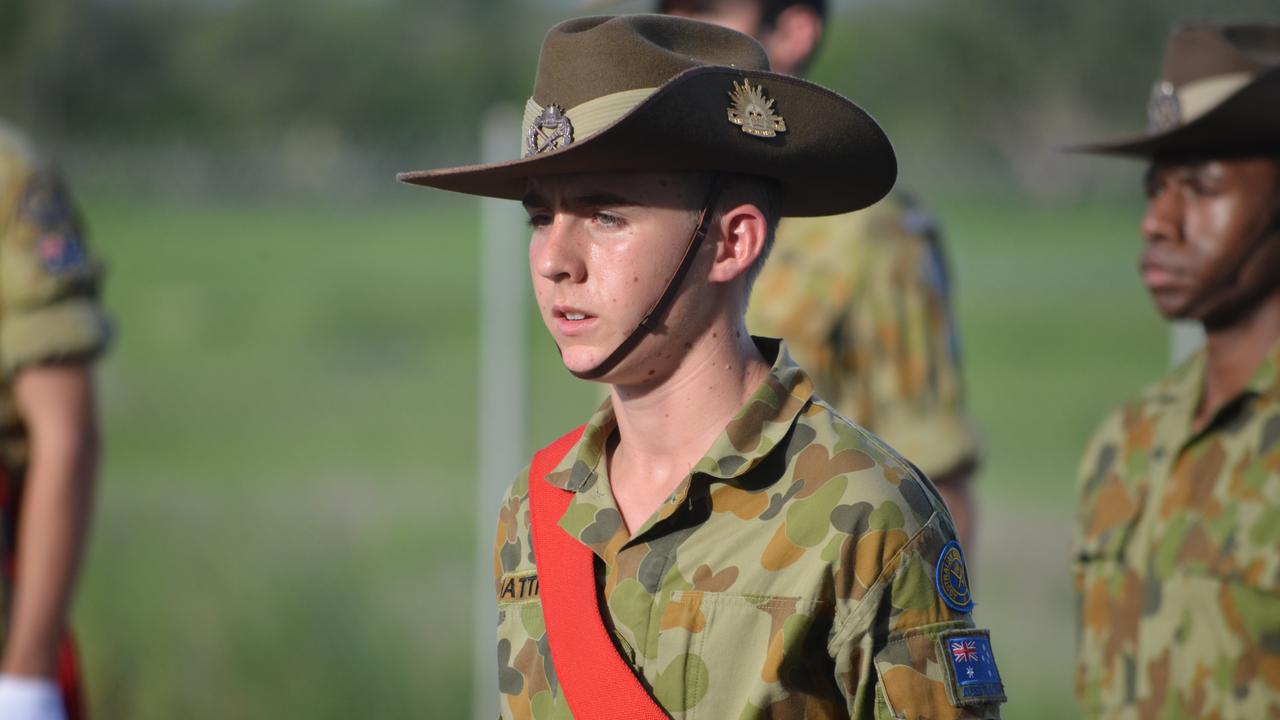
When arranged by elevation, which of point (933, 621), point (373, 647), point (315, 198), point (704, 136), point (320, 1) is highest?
point (320, 1)

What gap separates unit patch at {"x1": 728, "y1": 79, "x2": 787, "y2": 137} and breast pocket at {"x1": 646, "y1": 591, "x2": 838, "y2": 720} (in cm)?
72

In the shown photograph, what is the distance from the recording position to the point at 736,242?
282cm

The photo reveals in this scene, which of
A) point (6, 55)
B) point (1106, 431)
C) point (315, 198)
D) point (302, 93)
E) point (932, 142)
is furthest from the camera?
point (302, 93)

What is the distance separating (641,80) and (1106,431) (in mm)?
2559

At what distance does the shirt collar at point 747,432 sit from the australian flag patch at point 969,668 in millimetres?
409

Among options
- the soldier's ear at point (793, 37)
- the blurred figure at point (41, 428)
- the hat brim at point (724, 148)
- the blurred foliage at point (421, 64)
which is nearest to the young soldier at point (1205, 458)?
the soldier's ear at point (793, 37)

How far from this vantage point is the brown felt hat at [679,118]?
2674 mm

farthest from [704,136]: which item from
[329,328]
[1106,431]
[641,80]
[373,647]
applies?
[329,328]

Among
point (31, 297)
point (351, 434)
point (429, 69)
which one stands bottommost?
point (351, 434)

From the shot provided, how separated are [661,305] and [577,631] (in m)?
0.52

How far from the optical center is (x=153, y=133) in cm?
1739

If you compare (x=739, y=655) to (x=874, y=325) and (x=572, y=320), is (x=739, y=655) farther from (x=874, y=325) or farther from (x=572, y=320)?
(x=874, y=325)

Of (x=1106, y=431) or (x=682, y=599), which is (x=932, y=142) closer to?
(x=1106, y=431)

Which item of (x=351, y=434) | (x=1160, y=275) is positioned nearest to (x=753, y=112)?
(x=1160, y=275)
